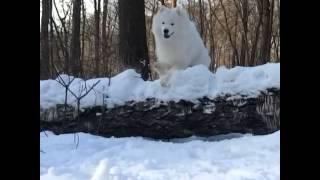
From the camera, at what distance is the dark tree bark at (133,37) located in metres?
7.07

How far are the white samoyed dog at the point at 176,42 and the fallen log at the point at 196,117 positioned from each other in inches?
58.8

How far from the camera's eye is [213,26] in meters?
15.2

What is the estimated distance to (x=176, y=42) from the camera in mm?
6965

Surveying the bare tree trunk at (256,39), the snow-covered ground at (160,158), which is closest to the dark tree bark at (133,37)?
the snow-covered ground at (160,158)

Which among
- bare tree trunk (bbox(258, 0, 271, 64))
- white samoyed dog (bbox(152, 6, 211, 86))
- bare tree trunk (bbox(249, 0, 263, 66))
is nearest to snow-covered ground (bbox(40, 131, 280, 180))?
white samoyed dog (bbox(152, 6, 211, 86))

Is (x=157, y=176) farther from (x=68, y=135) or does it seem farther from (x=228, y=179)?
(x=68, y=135)

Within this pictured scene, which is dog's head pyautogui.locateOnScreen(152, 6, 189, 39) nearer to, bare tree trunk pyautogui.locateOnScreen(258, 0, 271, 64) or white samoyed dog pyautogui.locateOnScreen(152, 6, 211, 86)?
white samoyed dog pyautogui.locateOnScreen(152, 6, 211, 86)

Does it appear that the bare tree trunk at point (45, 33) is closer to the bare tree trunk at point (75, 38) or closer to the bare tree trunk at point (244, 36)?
the bare tree trunk at point (75, 38)

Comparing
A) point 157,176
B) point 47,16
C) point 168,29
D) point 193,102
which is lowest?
point 157,176

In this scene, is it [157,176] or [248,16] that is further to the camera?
[248,16]

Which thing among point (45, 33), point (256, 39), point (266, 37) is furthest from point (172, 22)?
point (256, 39)
